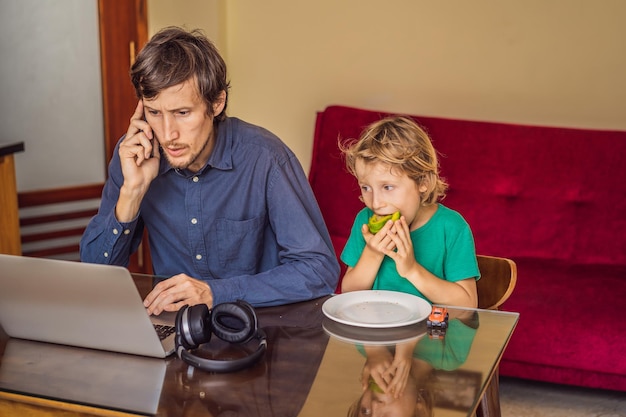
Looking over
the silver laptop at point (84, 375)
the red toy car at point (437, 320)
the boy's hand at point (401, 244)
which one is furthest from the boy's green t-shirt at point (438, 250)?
the silver laptop at point (84, 375)

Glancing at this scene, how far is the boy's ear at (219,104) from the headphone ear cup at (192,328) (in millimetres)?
666

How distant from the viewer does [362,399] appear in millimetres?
1347

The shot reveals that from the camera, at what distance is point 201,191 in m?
2.07

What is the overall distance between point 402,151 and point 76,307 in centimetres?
88

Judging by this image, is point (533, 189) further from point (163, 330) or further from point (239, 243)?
point (163, 330)

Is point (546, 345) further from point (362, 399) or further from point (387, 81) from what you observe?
point (362, 399)

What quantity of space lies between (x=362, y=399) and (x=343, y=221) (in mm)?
2229

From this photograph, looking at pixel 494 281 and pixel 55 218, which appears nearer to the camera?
pixel 494 281

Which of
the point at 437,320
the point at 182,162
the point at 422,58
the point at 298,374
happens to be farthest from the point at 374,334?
the point at 422,58

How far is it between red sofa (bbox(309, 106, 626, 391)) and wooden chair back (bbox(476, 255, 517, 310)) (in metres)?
0.83

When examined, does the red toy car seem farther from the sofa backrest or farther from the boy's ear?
the sofa backrest

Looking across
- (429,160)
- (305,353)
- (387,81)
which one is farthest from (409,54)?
(305,353)

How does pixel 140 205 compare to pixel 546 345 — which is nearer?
pixel 140 205

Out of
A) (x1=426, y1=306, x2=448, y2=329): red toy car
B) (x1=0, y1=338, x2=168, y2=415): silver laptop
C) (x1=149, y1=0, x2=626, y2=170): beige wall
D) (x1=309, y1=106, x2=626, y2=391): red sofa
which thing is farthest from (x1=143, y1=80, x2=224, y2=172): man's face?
(x1=149, y1=0, x2=626, y2=170): beige wall
